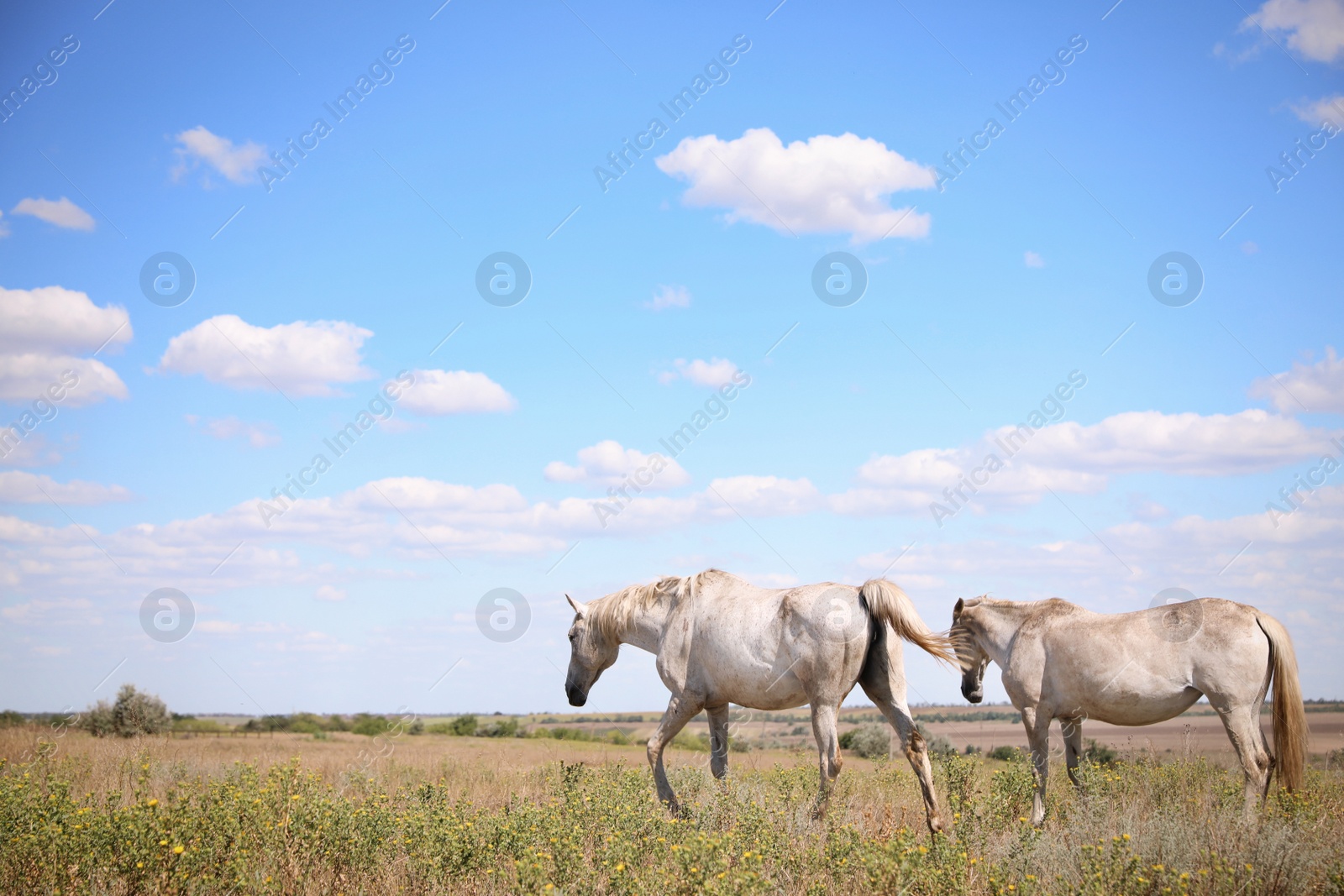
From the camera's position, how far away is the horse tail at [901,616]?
8.35 m

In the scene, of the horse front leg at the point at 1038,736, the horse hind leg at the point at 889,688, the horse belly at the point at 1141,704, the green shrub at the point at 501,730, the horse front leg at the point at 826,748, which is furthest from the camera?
the green shrub at the point at 501,730

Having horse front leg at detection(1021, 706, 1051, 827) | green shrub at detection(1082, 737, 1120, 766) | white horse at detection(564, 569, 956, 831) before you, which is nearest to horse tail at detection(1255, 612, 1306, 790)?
horse front leg at detection(1021, 706, 1051, 827)

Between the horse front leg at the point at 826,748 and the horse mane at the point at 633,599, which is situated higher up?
the horse mane at the point at 633,599

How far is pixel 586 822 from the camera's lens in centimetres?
700

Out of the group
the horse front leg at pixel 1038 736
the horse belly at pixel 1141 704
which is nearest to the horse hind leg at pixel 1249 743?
the horse belly at pixel 1141 704

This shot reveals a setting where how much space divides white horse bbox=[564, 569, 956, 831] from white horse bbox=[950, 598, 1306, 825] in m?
1.90

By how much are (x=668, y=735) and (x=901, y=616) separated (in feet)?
8.78

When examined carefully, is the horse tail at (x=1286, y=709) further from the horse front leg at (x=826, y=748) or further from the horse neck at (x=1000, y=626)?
the horse front leg at (x=826, y=748)

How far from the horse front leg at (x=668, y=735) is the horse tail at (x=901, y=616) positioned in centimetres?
218

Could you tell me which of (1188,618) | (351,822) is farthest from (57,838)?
Result: (1188,618)

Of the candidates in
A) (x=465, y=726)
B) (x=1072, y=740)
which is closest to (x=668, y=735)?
(x=1072, y=740)

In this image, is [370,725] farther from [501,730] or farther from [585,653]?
[585,653]

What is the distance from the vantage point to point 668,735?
9.06 meters

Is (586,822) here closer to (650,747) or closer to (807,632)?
(650,747)
